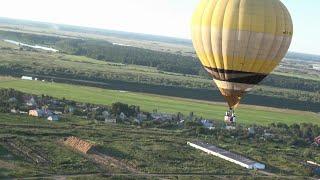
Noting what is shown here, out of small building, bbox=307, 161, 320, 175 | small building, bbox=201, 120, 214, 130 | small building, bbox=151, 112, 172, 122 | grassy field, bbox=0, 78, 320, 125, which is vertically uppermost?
small building, bbox=307, 161, 320, 175

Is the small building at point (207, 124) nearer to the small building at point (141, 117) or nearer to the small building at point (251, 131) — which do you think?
the small building at point (251, 131)

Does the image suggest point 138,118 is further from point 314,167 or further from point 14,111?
point 314,167

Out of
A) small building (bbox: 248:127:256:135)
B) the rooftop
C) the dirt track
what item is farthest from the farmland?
the dirt track

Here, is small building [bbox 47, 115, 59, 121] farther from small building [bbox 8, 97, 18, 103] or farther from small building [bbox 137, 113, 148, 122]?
small building [bbox 137, 113, 148, 122]

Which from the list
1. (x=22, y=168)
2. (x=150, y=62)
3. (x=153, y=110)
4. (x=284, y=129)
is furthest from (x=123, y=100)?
(x=150, y=62)

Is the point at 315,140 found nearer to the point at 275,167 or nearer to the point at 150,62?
the point at 275,167

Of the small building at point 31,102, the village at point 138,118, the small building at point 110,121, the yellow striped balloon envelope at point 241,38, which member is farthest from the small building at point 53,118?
the yellow striped balloon envelope at point 241,38

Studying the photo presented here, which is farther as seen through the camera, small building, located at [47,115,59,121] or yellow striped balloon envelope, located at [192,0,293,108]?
small building, located at [47,115,59,121]
